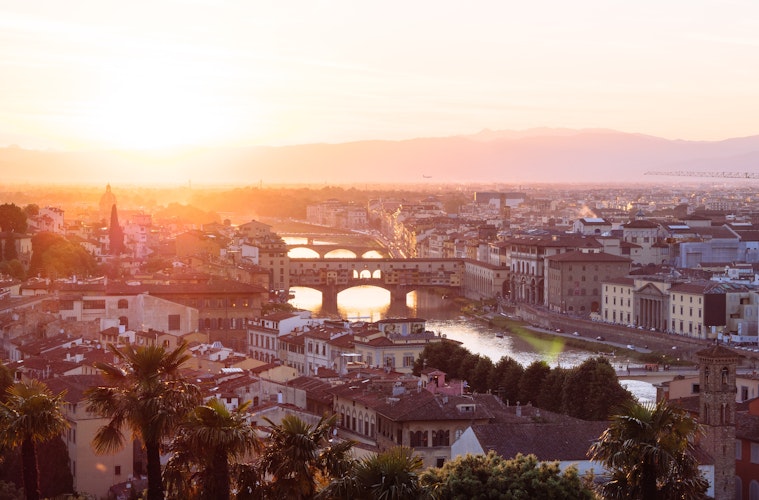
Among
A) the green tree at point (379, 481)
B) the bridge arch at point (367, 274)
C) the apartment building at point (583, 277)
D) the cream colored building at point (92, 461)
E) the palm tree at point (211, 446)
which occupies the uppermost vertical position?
the palm tree at point (211, 446)

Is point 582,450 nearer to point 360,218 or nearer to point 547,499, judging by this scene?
point 547,499

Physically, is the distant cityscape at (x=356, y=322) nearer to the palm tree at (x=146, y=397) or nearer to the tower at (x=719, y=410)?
the tower at (x=719, y=410)

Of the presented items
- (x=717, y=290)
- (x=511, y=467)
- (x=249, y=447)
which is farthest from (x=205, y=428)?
(x=717, y=290)

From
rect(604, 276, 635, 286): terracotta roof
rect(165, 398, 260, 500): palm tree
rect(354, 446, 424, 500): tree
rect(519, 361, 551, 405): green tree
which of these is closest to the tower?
rect(519, 361, 551, 405): green tree

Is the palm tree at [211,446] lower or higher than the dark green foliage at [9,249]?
higher

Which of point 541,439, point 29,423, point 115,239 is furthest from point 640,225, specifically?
A: point 29,423

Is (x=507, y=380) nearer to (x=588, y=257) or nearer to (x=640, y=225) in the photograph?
(x=588, y=257)

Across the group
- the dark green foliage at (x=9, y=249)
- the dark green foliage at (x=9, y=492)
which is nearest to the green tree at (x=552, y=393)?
the dark green foliage at (x=9, y=492)

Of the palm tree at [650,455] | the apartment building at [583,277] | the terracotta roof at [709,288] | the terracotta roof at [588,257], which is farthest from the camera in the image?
the terracotta roof at [588,257]
